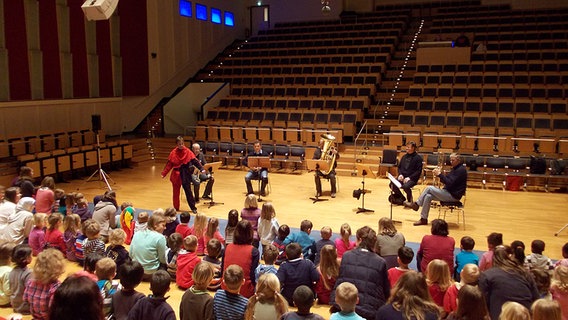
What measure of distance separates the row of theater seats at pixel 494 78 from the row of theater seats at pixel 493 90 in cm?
29

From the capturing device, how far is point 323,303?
5.17 metres

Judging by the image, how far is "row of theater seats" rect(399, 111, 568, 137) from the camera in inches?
484

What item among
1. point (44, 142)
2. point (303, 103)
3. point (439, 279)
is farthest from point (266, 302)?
point (303, 103)

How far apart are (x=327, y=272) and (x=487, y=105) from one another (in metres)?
10.2

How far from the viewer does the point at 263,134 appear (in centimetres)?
1427

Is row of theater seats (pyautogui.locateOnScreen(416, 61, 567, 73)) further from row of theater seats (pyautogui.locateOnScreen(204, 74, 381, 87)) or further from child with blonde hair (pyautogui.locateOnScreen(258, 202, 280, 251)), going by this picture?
Answer: child with blonde hair (pyautogui.locateOnScreen(258, 202, 280, 251))

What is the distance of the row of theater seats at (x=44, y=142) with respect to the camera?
12.5 metres

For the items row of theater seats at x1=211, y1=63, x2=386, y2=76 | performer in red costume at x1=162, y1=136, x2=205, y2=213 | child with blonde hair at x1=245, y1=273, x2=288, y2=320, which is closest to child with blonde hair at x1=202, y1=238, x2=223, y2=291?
child with blonde hair at x1=245, y1=273, x2=288, y2=320

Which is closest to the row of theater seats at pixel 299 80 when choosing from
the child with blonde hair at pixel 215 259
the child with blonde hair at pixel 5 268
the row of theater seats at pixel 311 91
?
the row of theater seats at pixel 311 91

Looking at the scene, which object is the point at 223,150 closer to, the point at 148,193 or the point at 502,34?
the point at 148,193

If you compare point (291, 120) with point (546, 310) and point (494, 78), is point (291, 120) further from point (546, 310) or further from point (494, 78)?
point (546, 310)

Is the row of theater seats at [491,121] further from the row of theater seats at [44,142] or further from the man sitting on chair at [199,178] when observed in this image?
the row of theater seats at [44,142]

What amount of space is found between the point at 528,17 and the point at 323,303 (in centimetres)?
1756

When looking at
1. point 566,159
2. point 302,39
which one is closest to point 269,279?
point 566,159
